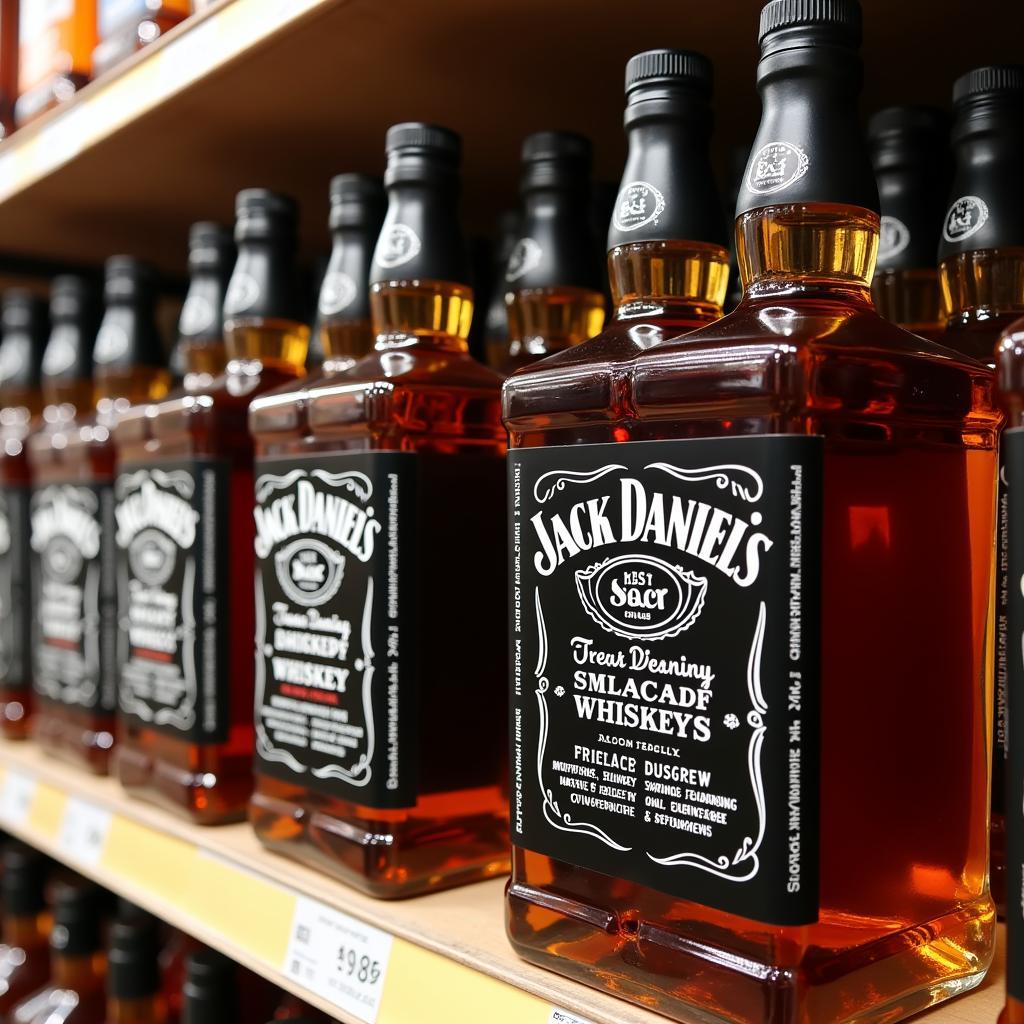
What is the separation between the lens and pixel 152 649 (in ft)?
3.68

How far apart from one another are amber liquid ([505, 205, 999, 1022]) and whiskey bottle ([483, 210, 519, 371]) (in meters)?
0.40

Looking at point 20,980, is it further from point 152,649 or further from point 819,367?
point 819,367

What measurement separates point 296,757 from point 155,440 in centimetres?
38

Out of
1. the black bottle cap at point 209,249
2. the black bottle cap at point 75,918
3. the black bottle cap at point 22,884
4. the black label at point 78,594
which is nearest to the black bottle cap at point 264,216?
the black bottle cap at point 209,249

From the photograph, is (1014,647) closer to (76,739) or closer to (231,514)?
(231,514)

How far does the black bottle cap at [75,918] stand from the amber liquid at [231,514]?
0.20m

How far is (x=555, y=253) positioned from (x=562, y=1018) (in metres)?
0.51

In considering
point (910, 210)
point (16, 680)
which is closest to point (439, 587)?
point (910, 210)

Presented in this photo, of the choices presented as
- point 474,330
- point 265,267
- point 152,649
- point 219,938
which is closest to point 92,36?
point 265,267

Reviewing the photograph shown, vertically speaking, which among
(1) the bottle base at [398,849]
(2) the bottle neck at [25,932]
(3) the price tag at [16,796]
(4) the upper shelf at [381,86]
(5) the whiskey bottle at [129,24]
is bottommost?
(2) the bottle neck at [25,932]

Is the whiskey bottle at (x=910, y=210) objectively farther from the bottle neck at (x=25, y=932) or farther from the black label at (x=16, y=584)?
the bottle neck at (x=25, y=932)

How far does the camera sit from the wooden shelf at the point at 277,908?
66cm

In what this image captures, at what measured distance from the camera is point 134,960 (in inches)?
43.8

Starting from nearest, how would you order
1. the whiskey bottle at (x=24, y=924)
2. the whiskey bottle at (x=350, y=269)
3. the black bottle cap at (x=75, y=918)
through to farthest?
1. the whiskey bottle at (x=350, y=269)
2. the black bottle cap at (x=75, y=918)
3. the whiskey bottle at (x=24, y=924)
